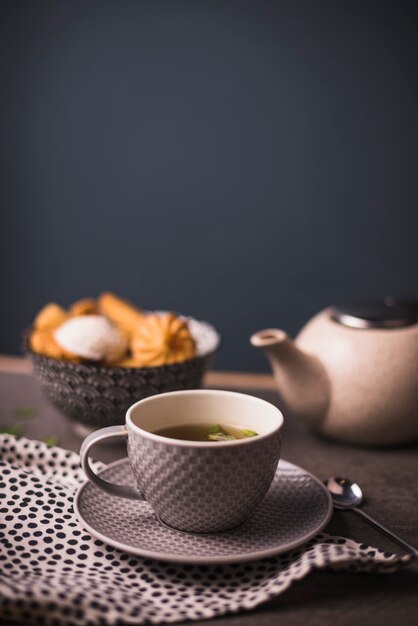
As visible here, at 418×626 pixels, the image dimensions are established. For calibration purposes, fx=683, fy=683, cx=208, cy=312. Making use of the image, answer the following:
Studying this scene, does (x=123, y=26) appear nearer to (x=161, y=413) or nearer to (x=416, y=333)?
(x=416, y=333)

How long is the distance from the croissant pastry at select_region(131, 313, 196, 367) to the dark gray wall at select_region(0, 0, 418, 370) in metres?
0.96

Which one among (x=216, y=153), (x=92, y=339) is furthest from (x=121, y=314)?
(x=216, y=153)

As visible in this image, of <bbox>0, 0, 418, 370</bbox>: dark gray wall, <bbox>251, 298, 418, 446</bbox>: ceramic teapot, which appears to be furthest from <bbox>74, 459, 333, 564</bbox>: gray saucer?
<bbox>0, 0, 418, 370</bbox>: dark gray wall

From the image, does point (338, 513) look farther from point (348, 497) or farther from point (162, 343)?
point (162, 343)

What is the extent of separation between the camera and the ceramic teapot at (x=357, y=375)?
0.83 metres

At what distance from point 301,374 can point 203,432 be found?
25 centimetres

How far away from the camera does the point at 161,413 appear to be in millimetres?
641

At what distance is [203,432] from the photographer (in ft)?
2.14

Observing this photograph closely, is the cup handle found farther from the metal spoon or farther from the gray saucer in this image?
the metal spoon

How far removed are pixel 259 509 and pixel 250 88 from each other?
133cm

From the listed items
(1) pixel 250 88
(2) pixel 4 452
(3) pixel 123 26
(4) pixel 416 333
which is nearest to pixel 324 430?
(4) pixel 416 333

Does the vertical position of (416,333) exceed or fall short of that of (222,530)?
it exceeds it

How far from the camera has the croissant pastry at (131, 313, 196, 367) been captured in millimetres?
866

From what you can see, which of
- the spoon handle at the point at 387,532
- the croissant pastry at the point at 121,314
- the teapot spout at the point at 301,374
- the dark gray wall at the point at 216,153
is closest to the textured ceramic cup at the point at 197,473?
the spoon handle at the point at 387,532
